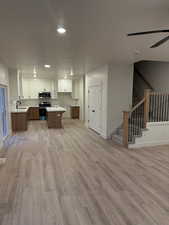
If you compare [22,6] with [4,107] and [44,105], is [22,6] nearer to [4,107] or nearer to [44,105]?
[4,107]

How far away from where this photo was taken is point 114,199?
234cm

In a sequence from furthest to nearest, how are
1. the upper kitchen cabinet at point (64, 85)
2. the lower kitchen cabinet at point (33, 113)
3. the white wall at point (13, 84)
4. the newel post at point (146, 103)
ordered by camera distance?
1. the upper kitchen cabinet at point (64, 85)
2. the lower kitchen cabinet at point (33, 113)
3. the white wall at point (13, 84)
4. the newel post at point (146, 103)

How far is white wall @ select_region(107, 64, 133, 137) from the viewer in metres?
5.30

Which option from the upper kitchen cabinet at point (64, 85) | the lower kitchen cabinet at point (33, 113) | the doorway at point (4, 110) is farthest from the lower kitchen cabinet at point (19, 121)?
the upper kitchen cabinet at point (64, 85)

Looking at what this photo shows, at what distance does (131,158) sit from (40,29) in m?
3.47

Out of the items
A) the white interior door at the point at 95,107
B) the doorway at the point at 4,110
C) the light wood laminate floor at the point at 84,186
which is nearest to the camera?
the light wood laminate floor at the point at 84,186

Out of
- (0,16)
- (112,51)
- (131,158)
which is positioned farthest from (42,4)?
(131,158)

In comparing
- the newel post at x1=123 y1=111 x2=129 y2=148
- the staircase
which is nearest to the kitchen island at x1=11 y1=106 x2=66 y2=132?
the staircase

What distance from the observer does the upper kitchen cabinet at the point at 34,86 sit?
9.32 meters

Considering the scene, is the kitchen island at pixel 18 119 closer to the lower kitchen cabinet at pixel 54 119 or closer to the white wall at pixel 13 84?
the white wall at pixel 13 84

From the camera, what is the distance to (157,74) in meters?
6.01

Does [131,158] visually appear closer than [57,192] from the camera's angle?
No

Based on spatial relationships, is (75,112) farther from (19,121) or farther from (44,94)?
(19,121)

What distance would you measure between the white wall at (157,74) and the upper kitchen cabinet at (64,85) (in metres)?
4.59
